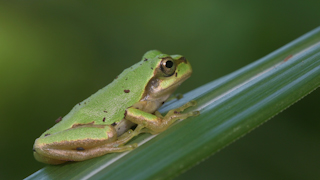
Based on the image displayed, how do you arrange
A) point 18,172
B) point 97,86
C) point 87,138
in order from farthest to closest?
point 97,86 < point 18,172 < point 87,138

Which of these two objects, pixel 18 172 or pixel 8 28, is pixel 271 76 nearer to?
pixel 18 172

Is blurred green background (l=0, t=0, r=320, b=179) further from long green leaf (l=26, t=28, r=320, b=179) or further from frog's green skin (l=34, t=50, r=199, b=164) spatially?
long green leaf (l=26, t=28, r=320, b=179)

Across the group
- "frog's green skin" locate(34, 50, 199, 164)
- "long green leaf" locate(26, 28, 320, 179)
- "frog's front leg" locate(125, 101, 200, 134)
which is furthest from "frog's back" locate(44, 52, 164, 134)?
"long green leaf" locate(26, 28, 320, 179)

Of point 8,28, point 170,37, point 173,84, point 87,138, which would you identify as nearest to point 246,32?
point 170,37

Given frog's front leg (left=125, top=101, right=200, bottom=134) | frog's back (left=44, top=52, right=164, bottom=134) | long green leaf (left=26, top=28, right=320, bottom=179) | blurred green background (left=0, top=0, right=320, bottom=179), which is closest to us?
long green leaf (left=26, top=28, right=320, bottom=179)

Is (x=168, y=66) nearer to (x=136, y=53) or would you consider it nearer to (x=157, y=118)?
(x=157, y=118)

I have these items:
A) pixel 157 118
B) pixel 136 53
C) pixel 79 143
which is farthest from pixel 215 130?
pixel 136 53
